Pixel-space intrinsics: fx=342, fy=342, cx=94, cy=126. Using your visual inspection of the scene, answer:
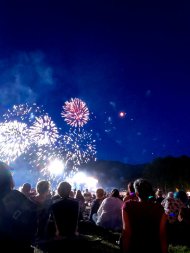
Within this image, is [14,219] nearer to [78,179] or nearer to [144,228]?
[144,228]

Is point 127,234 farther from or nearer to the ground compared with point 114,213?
nearer to the ground

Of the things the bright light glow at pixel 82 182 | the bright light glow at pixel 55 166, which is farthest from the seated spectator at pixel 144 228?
the bright light glow at pixel 82 182

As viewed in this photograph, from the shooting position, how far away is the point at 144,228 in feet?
18.2

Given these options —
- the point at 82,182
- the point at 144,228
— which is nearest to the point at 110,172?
the point at 82,182

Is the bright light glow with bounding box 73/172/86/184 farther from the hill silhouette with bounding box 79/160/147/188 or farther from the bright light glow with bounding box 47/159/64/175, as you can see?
the hill silhouette with bounding box 79/160/147/188

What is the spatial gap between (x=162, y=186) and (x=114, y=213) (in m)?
73.6

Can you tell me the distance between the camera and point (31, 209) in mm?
4789

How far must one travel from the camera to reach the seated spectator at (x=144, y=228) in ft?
18.1

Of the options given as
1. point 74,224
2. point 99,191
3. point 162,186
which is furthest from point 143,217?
point 162,186

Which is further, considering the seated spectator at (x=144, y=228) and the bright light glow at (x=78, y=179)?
the bright light glow at (x=78, y=179)

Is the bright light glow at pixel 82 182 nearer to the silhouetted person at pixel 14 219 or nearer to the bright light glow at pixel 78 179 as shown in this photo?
the bright light glow at pixel 78 179

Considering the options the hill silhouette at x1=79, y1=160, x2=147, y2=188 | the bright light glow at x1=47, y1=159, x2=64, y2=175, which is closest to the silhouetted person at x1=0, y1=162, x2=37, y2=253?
the bright light glow at x1=47, y1=159, x2=64, y2=175

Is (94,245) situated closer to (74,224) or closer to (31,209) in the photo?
(74,224)

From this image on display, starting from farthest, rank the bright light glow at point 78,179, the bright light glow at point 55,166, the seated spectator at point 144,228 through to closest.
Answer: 1. the bright light glow at point 78,179
2. the bright light glow at point 55,166
3. the seated spectator at point 144,228
